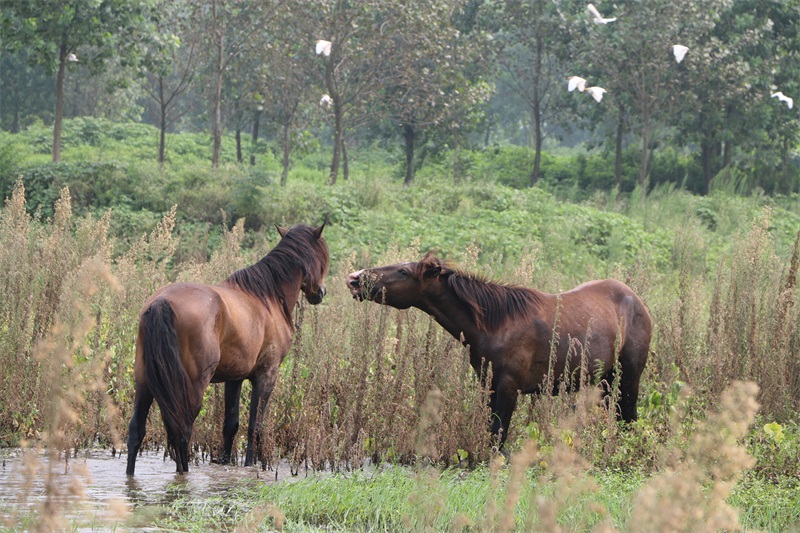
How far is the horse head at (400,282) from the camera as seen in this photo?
25.8 ft

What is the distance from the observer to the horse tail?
6.59m

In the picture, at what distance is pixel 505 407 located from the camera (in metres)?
7.70

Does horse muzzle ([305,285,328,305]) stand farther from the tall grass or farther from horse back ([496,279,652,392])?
horse back ([496,279,652,392])

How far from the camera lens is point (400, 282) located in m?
7.90

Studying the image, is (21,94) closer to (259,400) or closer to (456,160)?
(456,160)

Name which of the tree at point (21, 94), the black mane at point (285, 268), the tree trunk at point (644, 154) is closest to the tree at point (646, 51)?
the tree trunk at point (644, 154)

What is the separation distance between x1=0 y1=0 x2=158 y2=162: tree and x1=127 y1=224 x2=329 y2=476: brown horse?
1687 centimetres

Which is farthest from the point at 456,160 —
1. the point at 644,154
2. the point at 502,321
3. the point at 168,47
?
the point at 502,321

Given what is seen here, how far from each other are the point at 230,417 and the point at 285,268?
1214 mm

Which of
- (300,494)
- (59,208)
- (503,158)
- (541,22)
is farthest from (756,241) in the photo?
(503,158)

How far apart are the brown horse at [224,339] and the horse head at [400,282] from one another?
602 mm

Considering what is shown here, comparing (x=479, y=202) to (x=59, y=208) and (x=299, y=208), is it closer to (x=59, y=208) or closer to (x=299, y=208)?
(x=299, y=208)

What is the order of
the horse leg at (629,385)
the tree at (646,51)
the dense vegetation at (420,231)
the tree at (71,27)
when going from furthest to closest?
the tree at (646,51) < the tree at (71,27) < the horse leg at (629,385) < the dense vegetation at (420,231)

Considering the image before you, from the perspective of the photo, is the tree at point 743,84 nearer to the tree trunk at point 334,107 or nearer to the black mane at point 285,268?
the tree trunk at point 334,107
